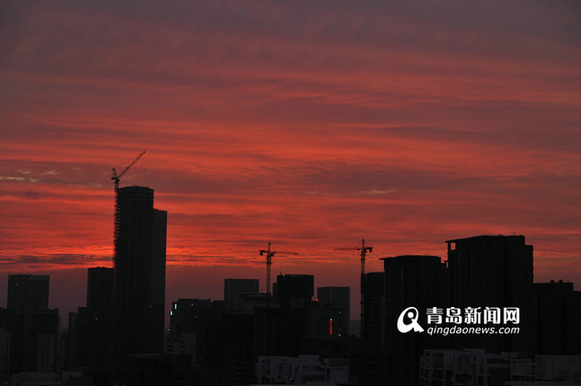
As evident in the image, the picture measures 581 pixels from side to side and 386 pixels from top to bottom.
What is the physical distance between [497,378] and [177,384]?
86.7 meters

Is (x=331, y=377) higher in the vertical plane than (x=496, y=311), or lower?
lower

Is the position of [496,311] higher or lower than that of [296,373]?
higher

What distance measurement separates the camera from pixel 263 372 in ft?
553

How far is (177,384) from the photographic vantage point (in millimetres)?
198500

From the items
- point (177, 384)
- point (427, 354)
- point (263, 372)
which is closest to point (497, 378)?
point (427, 354)

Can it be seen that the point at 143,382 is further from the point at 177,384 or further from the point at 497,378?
the point at 497,378

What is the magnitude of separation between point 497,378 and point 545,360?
333 inches

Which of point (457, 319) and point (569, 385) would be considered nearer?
point (569, 385)

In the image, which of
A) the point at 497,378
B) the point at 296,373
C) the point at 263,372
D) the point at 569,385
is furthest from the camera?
the point at 263,372

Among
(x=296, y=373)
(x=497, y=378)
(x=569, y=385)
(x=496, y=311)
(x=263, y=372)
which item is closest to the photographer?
(x=569, y=385)

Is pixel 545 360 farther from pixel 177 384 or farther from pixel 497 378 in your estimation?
pixel 177 384

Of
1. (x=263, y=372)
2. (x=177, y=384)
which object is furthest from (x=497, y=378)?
(x=177, y=384)

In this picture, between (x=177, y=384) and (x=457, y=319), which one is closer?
(x=457, y=319)

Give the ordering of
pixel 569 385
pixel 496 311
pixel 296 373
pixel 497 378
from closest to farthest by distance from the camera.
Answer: pixel 569 385 → pixel 497 378 → pixel 296 373 → pixel 496 311
